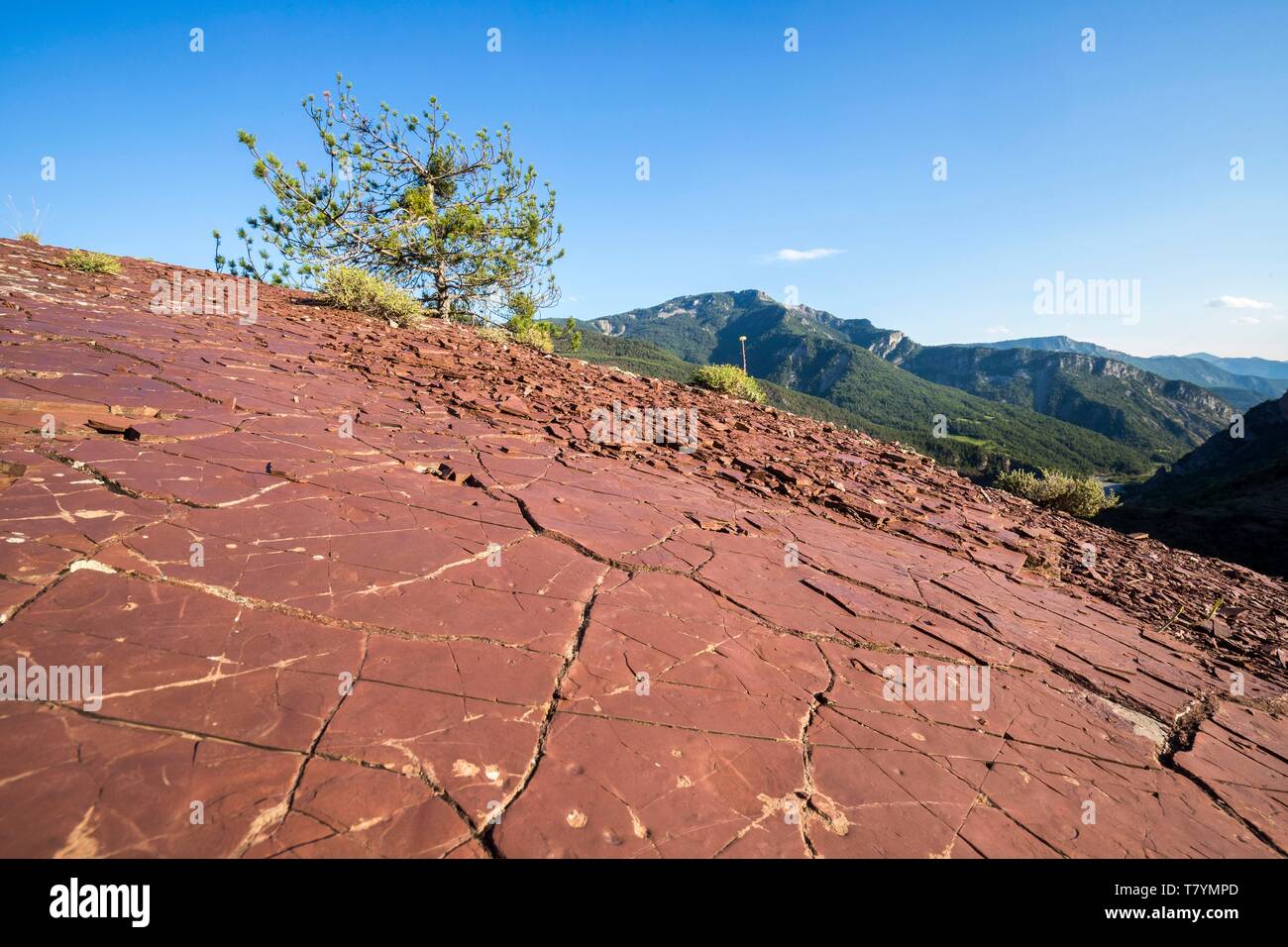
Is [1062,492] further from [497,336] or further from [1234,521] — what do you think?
[497,336]

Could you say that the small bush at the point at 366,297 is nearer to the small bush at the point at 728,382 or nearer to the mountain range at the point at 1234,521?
the small bush at the point at 728,382

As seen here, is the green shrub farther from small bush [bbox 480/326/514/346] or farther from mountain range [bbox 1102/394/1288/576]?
mountain range [bbox 1102/394/1288/576]

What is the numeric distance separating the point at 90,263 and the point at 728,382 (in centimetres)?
1234

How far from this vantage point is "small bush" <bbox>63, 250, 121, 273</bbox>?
9180 mm

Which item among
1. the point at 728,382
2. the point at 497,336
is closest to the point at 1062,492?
the point at 728,382

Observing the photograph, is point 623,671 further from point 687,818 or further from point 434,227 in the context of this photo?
point 434,227

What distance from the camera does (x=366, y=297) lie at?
36.0 ft

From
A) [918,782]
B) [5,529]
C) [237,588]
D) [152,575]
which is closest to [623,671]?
[918,782]

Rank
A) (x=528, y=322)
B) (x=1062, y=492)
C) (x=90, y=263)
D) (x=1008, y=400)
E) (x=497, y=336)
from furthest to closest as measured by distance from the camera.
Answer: (x=1008, y=400)
(x=528, y=322)
(x=1062, y=492)
(x=497, y=336)
(x=90, y=263)

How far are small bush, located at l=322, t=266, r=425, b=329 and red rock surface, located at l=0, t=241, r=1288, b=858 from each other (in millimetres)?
5568

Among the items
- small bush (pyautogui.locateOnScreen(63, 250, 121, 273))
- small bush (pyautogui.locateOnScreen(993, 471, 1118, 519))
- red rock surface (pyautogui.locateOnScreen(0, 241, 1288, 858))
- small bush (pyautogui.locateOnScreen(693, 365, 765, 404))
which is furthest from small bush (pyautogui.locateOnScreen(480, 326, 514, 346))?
small bush (pyautogui.locateOnScreen(993, 471, 1118, 519))

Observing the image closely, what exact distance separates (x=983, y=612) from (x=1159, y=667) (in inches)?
49.3

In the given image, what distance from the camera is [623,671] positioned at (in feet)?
8.08

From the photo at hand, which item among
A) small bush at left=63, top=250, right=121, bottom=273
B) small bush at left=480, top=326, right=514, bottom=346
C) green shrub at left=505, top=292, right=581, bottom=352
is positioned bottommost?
small bush at left=480, top=326, right=514, bottom=346
